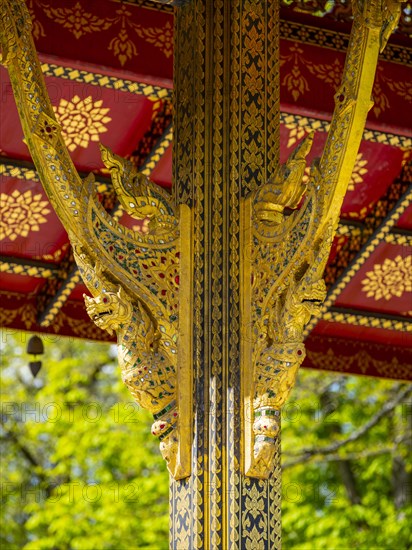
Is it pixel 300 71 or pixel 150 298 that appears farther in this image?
pixel 300 71

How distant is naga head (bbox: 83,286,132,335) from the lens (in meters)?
4.99

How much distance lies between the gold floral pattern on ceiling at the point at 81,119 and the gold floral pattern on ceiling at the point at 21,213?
1.71ft

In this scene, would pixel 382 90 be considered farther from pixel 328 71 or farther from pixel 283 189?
pixel 283 189

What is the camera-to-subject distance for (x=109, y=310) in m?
5.00

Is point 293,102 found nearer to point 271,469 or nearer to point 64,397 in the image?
point 271,469

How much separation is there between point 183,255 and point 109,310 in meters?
0.37

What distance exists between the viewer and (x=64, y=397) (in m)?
21.3

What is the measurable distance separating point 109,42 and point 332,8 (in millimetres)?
1099

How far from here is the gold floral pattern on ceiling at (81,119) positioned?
7418mm

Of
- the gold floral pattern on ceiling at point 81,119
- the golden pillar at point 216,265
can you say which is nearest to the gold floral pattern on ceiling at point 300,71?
the gold floral pattern on ceiling at point 81,119

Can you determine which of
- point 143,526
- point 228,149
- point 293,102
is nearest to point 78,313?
point 293,102

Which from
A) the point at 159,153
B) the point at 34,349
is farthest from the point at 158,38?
the point at 34,349

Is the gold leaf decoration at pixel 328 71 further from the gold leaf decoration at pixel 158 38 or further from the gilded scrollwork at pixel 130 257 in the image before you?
the gilded scrollwork at pixel 130 257

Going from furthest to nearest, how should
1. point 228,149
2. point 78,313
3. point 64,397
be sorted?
1. point 64,397
2. point 78,313
3. point 228,149
